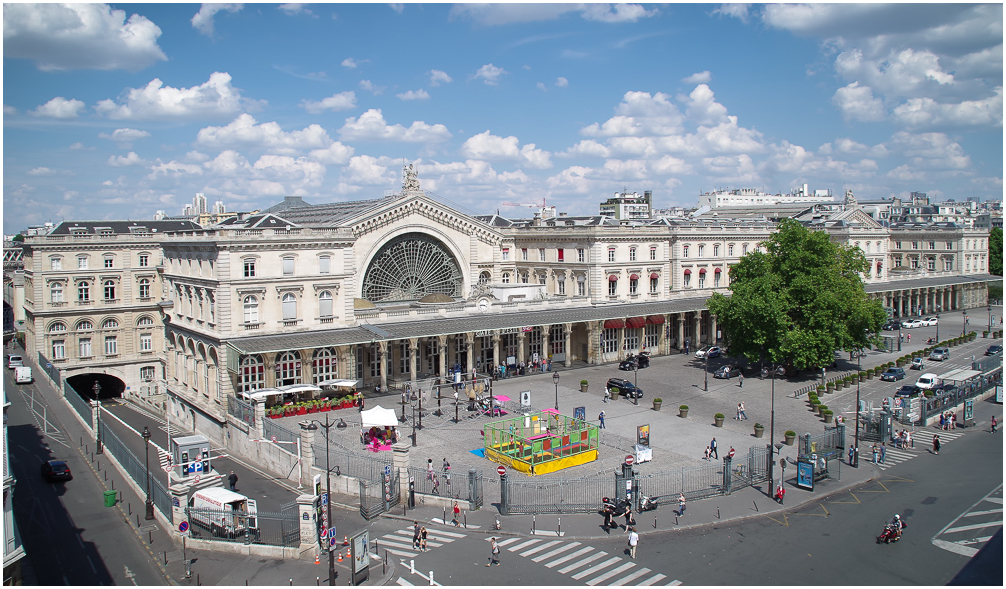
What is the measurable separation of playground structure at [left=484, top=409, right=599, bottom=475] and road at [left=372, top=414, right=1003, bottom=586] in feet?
23.0

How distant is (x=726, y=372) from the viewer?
64.2 m

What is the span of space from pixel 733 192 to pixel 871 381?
138 metres

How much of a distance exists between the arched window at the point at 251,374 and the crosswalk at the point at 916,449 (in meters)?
40.2


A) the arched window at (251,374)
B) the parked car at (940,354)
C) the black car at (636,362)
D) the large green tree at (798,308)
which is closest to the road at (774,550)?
the large green tree at (798,308)

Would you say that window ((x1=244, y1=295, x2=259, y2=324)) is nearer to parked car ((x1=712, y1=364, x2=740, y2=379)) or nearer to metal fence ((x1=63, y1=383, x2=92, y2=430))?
metal fence ((x1=63, y1=383, x2=92, y2=430))

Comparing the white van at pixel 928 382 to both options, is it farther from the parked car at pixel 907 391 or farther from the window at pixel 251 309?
the window at pixel 251 309

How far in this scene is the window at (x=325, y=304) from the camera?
188 ft

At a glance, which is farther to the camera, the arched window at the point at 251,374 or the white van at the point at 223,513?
the arched window at the point at 251,374

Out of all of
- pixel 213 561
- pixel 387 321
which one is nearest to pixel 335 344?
pixel 387 321

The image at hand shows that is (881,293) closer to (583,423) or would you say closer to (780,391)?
(780,391)

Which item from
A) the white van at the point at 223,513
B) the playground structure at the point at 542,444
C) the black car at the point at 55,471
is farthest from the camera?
the black car at the point at 55,471

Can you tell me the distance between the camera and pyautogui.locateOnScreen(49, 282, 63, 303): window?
72250 mm

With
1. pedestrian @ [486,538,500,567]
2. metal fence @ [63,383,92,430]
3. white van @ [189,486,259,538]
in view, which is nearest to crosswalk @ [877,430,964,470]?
pedestrian @ [486,538,500,567]

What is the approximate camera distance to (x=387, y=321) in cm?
6003
